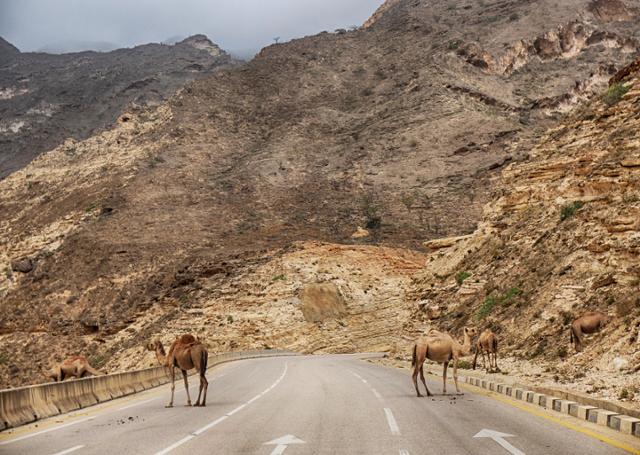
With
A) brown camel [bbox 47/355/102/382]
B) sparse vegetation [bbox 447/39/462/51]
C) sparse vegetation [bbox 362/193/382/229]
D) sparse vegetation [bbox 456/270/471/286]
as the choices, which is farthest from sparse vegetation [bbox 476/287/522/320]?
sparse vegetation [bbox 447/39/462/51]

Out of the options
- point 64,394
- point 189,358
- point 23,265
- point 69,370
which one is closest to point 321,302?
point 23,265

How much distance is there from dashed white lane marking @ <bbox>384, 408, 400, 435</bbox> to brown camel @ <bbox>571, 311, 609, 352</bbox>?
7.32 meters

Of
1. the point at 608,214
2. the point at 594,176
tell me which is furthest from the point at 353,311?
the point at 608,214

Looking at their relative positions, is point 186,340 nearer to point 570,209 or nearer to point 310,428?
point 310,428

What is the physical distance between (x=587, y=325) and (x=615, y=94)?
67.4 feet

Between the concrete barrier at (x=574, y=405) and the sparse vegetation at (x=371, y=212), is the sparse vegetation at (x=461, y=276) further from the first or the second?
the sparse vegetation at (x=371, y=212)

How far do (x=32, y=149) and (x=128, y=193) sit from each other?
6633 cm

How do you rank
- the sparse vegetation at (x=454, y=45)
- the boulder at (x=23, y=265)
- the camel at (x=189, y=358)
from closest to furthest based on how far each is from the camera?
the camel at (x=189, y=358) → the boulder at (x=23, y=265) → the sparse vegetation at (x=454, y=45)

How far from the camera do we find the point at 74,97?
527 feet

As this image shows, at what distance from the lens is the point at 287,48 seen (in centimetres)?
12962

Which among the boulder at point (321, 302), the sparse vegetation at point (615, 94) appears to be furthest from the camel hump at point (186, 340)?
the boulder at point (321, 302)

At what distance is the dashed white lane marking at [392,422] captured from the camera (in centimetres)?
1181

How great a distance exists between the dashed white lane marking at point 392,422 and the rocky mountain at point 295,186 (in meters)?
24.9

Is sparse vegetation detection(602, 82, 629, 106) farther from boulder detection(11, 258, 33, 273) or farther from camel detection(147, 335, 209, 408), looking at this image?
boulder detection(11, 258, 33, 273)
